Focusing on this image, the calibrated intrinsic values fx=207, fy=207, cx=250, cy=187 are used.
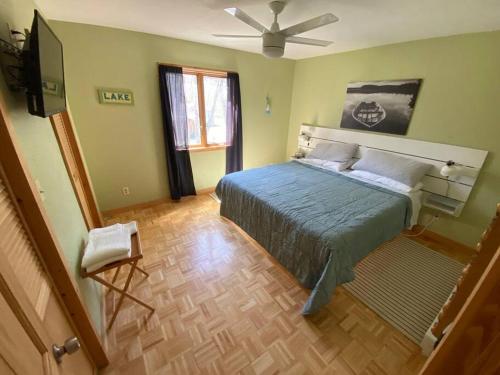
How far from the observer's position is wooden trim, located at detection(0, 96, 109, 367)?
72cm

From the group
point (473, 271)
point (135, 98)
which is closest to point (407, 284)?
point (473, 271)

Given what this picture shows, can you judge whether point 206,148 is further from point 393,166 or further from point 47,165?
point 393,166

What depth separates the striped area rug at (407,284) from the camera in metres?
1.59

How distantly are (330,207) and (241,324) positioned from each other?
1.21 meters

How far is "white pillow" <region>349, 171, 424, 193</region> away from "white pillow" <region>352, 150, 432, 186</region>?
5 cm

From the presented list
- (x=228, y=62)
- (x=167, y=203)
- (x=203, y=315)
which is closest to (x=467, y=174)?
(x=203, y=315)

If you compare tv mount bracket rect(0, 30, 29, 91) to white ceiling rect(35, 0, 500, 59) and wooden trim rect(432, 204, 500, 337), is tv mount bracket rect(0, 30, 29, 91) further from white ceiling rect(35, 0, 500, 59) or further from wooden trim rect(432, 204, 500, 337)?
wooden trim rect(432, 204, 500, 337)

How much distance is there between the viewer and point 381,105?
2691mm

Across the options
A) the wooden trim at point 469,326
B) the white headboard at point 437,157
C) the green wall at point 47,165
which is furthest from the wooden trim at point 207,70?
the wooden trim at point 469,326

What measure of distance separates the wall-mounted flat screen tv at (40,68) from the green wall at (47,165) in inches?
3.0

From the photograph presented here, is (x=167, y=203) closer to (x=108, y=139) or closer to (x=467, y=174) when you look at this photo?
(x=108, y=139)

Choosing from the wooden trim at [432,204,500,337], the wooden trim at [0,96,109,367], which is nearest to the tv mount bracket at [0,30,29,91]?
the wooden trim at [0,96,109,367]

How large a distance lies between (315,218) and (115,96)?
264cm

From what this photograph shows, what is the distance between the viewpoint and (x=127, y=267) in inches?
78.2
